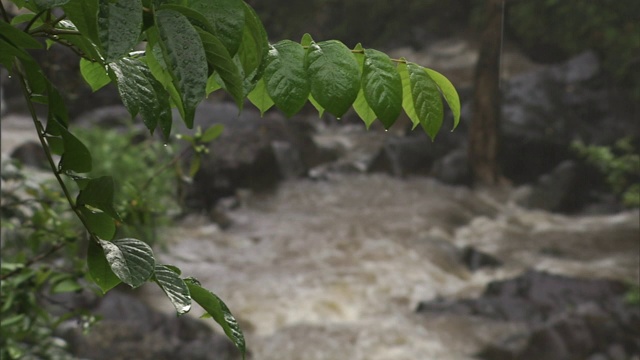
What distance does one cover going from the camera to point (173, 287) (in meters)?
0.52

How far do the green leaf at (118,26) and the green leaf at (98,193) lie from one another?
0.14 m

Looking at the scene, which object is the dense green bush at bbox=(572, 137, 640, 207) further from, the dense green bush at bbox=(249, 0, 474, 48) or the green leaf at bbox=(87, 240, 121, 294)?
the green leaf at bbox=(87, 240, 121, 294)

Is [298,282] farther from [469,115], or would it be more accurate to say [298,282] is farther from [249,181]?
[469,115]

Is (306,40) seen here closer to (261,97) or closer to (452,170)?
(261,97)

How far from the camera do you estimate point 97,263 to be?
0.52 m

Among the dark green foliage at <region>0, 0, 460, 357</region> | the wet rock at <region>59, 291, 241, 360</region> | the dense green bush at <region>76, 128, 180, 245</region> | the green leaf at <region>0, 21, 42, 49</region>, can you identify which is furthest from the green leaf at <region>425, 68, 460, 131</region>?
the wet rock at <region>59, 291, 241, 360</region>

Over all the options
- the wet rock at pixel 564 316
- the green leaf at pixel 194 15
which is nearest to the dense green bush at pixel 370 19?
the wet rock at pixel 564 316

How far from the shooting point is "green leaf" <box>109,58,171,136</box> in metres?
0.49

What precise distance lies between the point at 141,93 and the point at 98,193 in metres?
0.08

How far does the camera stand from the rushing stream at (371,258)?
3.07 m

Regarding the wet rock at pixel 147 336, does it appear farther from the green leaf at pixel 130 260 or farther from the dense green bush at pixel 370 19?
the green leaf at pixel 130 260

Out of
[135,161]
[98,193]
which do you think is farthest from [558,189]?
[98,193]

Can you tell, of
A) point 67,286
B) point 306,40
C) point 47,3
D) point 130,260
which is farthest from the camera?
point 67,286

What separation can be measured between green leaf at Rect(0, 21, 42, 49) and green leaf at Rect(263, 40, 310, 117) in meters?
0.16
